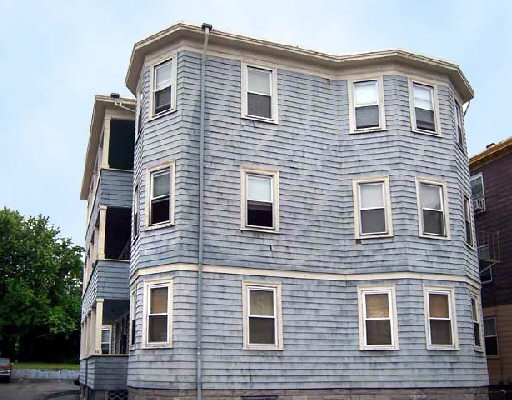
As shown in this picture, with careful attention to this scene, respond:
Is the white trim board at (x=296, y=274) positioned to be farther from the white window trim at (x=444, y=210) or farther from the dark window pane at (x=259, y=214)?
the dark window pane at (x=259, y=214)

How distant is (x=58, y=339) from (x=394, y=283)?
5386 centimetres

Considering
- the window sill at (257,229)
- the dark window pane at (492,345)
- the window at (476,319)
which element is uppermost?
the window sill at (257,229)

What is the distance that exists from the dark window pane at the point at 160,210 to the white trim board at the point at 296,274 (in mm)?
1329

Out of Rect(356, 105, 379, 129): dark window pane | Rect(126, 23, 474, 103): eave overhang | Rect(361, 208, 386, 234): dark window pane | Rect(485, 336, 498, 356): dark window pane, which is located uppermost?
Rect(126, 23, 474, 103): eave overhang

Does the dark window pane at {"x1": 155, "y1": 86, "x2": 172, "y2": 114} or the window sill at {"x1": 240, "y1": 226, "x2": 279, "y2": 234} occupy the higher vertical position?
the dark window pane at {"x1": 155, "y1": 86, "x2": 172, "y2": 114}

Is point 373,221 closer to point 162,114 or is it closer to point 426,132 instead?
point 426,132

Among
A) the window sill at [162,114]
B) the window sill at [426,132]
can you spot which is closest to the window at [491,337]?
the window sill at [426,132]

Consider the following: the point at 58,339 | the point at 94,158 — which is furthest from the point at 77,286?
the point at 94,158

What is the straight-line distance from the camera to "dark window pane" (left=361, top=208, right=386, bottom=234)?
18469 mm

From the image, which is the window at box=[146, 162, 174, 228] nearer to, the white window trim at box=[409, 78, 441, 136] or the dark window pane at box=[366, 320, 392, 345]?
the dark window pane at box=[366, 320, 392, 345]

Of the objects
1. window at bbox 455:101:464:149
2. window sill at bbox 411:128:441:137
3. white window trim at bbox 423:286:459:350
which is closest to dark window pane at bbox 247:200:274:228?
white window trim at bbox 423:286:459:350

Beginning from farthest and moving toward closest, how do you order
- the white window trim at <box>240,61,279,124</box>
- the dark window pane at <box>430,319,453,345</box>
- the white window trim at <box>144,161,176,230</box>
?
1. the white window trim at <box>240,61,279,124</box>
2. the dark window pane at <box>430,319,453,345</box>
3. the white window trim at <box>144,161,176,230</box>

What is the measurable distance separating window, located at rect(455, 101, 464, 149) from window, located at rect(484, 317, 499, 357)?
809 centimetres

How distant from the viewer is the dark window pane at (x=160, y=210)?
17.3 metres
